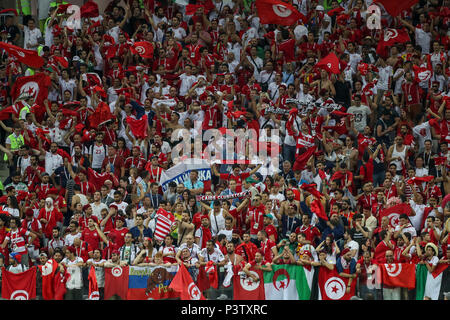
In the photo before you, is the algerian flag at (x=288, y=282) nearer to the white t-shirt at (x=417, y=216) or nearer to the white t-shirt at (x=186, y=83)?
the white t-shirt at (x=417, y=216)

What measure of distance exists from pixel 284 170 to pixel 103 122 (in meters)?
3.83

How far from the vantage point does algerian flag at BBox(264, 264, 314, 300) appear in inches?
669

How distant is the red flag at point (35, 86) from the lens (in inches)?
883

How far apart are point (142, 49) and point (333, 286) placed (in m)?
8.50

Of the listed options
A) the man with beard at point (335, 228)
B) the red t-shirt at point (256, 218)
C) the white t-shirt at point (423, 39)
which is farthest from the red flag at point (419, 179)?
the white t-shirt at point (423, 39)

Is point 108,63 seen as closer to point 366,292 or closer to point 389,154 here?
point 389,154

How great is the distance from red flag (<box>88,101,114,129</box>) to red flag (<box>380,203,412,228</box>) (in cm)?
596

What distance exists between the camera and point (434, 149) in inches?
848

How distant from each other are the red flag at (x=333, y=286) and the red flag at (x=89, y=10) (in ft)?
32.2

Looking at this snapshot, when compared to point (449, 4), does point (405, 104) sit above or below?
below

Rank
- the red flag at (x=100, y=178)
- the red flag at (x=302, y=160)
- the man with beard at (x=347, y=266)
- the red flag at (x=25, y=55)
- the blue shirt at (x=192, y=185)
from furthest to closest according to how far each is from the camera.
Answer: the red flag at (x=25, y=55) → the red flag at (x=302, y=160) → the red flag at (x=100, y=178) → the blue shirt at (x=192, y=185) → the man with beard at (x=347, y=266)

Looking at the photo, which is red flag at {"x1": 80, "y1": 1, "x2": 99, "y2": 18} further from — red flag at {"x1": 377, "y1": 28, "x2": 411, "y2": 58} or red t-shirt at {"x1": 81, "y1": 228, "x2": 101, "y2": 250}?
red t-shirt at {"x1": 81, "y1": 228, "x2": 101, "y2": 250}

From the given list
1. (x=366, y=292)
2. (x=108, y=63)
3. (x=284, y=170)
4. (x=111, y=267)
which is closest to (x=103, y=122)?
(x=108, y=63)

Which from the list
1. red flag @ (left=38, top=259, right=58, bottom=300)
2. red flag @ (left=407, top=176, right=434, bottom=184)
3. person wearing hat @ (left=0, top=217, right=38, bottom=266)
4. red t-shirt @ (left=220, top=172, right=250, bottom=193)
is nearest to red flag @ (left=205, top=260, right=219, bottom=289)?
red flag @ (left=38, top=259, right=58, bottom=300)
